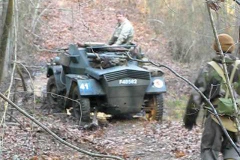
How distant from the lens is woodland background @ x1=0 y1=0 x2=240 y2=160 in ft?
28.6

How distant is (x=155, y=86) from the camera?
12406mm

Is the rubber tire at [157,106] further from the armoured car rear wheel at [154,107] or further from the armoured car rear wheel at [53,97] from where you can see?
the armoured car rear wheel at [53,97]

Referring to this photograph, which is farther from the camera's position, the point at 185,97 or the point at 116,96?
the point at 185,97

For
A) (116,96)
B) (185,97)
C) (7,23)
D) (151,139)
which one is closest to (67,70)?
(116,96)

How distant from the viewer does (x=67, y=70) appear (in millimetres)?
13328

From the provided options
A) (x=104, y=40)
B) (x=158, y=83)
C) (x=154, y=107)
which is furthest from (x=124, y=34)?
(x=104, y=40)

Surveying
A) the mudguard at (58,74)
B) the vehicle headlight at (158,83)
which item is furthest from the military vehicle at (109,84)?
the mudguard at (58,74)

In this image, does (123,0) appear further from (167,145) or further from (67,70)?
(167,145)

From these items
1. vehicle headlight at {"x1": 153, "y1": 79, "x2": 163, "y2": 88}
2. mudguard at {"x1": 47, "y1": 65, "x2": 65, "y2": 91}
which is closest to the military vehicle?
vehicle headlight at {"x1": 153, "y1": 79, "x2": 163, "y2": 88}

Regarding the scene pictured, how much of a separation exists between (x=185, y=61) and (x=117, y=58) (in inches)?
460

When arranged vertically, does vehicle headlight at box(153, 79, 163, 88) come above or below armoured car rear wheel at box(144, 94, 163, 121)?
above

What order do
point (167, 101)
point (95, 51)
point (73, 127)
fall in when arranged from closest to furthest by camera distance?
1. point (73, 127)
2. point (95, 51)
3. point (167, 101)

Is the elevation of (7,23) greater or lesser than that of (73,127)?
greater

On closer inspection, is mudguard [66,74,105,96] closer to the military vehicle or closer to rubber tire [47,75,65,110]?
the military vehicle
